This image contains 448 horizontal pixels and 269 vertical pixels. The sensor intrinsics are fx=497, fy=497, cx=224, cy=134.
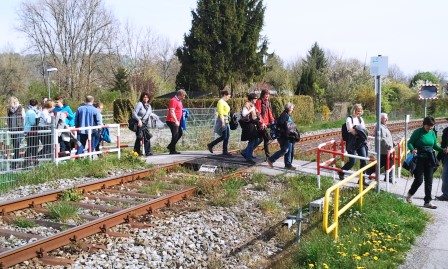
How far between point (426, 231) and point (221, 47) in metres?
38.2

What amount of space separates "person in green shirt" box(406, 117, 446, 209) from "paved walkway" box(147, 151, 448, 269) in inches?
16.6

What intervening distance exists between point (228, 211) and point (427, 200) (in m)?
3.97

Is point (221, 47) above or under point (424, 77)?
above

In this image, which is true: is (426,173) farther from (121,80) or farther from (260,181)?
(121,80)

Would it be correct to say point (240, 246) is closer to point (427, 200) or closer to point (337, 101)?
point (427, 200)

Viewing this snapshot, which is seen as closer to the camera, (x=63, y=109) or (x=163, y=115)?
(x=63, y=109)

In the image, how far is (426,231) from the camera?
7.91 meters

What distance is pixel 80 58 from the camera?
5553 centimetres

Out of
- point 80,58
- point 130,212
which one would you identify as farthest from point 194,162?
point 80,58

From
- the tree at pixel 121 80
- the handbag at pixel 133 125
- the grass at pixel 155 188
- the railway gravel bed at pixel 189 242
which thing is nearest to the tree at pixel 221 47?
the tree at pixel 121 80

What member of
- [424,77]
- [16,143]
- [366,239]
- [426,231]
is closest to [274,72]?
[424,77]

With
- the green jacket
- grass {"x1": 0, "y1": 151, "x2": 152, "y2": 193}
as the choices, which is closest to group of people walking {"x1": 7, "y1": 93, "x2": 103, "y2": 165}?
grass {"x1": 0, "y1": 151, "x2": 152, "y2": 193}

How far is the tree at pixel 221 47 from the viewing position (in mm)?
43719

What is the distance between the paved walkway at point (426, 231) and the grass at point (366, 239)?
0.13 meters
